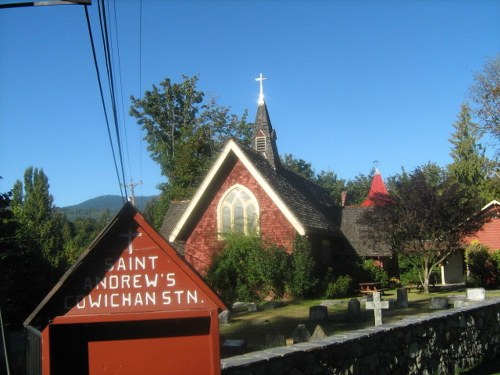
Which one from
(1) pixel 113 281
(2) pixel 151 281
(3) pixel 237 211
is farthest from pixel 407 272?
(1) pixel 113 281

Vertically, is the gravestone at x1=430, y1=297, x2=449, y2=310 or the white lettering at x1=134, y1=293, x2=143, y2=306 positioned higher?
the white lettering at x1=134, y1=293, x2=143, y2=306

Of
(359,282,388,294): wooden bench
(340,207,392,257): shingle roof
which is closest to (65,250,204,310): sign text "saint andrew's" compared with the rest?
(340,207,392,257): shingle roof

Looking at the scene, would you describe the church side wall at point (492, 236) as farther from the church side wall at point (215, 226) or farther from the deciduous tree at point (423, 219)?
the church side wall at point (215, 226)

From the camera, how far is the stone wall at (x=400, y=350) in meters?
6.51

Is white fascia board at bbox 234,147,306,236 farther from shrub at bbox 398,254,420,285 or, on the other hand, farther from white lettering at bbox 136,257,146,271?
white lettering at bbox 136,257,146,271

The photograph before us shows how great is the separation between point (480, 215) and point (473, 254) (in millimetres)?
7967

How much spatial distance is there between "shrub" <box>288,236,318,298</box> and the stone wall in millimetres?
12549

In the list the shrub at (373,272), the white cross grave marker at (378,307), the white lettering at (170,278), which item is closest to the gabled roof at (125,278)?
the white lettering at (170,278)

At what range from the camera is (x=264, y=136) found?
31.5 m

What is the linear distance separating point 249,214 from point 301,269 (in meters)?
3.92

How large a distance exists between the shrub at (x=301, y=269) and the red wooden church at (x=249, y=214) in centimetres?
56

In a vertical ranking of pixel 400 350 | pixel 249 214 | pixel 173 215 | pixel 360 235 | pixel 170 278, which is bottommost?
pixel 400 350

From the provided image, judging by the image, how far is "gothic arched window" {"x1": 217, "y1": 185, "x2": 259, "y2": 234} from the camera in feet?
89.2

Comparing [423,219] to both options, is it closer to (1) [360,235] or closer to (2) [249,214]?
(1) [360,235]
